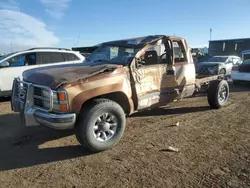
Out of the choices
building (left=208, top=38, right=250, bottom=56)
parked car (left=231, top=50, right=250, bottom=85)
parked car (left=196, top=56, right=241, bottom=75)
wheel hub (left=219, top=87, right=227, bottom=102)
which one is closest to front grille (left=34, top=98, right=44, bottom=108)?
wheel hub (left=219, top=87, right=227, bottom=102)

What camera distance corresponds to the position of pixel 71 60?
9312 millimetres

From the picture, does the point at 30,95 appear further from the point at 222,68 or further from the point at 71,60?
the point at 222,68

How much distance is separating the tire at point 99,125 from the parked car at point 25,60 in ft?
17.4

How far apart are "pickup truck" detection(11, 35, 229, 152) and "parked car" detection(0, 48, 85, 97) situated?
3.66 m

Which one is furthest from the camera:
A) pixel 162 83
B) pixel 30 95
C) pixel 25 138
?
pixel 162 83

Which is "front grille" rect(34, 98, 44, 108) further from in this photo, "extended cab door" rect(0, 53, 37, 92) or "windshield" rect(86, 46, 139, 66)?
"extended cab door" rect(0, 53, 37, 92)

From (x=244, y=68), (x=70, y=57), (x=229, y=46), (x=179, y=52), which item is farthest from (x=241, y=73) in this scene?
(x=229, y=46)

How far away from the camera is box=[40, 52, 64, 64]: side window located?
884cm

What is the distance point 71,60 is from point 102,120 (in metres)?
5.62

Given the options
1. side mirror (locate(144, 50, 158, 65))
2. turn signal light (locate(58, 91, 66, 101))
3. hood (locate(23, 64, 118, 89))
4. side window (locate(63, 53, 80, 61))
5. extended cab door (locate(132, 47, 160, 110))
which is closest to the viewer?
turn signal light (locate(58, 91, 66, 101))

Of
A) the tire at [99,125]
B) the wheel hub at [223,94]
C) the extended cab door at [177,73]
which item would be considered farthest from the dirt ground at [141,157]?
the wheel hub at [223,94]

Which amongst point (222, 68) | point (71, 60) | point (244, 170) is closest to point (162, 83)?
point (244, 170)

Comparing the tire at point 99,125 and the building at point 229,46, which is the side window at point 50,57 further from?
the building at point 229,46

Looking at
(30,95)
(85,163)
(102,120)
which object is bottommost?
(85,163)
